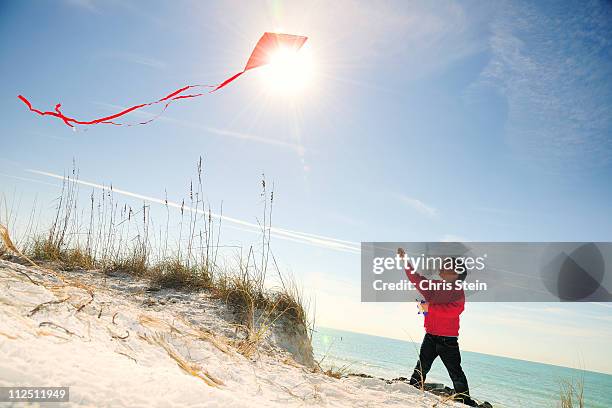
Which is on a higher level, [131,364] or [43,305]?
[43,305]

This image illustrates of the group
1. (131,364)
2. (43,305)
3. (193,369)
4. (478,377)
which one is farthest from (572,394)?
(478,377)

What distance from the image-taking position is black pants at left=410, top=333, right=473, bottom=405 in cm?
386

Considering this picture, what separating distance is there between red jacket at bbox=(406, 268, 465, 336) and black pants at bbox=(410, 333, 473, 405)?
8cm

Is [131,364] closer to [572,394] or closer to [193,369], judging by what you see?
[193,369]

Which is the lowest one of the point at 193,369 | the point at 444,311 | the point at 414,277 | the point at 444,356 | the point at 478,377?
the point at 478,377

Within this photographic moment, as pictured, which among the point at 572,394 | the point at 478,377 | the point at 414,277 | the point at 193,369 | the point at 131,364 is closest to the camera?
the point at 131,364

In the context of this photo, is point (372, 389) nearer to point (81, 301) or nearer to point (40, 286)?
point (81, 301)

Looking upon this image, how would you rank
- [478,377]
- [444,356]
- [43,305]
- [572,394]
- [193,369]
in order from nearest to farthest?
[43,305], [193,369], [572,394], [444,356], [478,377]

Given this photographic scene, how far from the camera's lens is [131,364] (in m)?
1.34

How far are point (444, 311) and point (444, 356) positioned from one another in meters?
0.46

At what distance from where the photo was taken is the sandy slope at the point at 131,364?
39.0 inches

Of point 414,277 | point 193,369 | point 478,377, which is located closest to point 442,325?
point 414,277

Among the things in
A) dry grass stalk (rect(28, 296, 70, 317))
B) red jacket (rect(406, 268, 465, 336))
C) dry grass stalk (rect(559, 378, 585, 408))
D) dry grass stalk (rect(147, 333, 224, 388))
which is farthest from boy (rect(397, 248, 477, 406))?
dry grass stalk (rect(28, 296, 70, 317))

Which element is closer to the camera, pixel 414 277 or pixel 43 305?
pixel 43 305
